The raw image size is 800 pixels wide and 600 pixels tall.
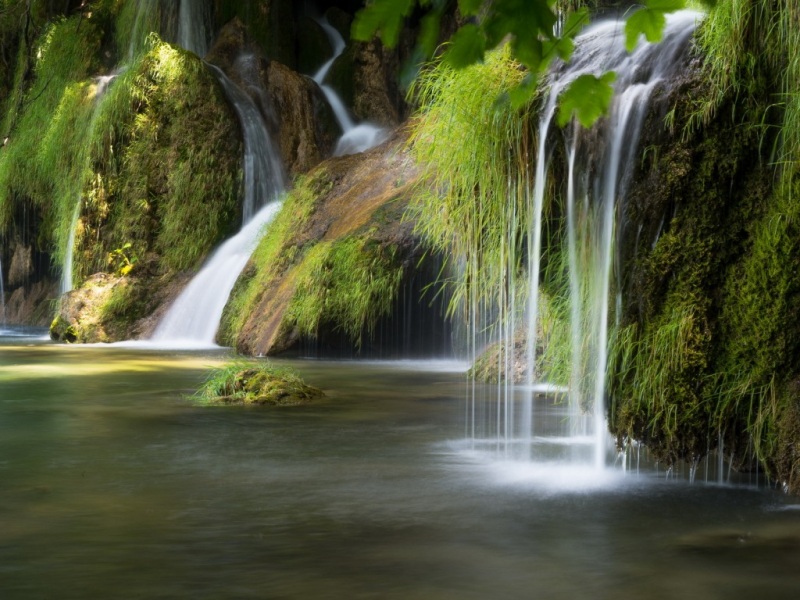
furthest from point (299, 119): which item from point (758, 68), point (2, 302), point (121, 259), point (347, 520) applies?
point (347, 520)

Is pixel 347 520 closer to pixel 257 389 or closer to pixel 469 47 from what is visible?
pixel 469 47

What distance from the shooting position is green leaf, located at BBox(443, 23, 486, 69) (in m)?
2.11

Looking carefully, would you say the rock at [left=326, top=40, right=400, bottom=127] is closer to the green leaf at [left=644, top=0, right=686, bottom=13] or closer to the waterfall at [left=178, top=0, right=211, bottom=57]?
the waterfall at [left=178, top=0, right=211, bottom=57]

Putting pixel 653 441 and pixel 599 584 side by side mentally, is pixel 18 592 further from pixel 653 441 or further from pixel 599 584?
pixel 653 441

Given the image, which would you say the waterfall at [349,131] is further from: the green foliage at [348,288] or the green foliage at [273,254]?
the green foliage at [348,288]

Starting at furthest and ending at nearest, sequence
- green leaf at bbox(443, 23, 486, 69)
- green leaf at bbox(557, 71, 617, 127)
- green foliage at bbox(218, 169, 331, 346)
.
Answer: green foliage at bbox(218, 169, 331, 346)
green leaf at bbox(557, 71, 617, 127)
green leaf at bbox(443, 23, 486, 69)

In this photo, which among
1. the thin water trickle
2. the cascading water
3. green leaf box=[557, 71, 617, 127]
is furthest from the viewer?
the thin water trickle

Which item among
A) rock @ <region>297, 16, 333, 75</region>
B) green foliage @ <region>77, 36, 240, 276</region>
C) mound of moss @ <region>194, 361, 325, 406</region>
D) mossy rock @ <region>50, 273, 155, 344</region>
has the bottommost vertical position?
mound of moss @ <region>194, 361, 325, 406</region>

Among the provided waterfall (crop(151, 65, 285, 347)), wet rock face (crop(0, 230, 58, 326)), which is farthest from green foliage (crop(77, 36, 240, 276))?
wet rock face (crop(0, 230, 58, 326))

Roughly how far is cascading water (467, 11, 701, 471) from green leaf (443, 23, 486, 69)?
3.17 meters

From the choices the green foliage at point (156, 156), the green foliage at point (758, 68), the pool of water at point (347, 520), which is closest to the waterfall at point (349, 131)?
the green foliage at point (156, 156)

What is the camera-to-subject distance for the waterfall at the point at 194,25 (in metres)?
22.0

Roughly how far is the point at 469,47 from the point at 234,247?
49.6 feet

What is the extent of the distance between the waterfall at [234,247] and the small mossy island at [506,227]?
161 mm
